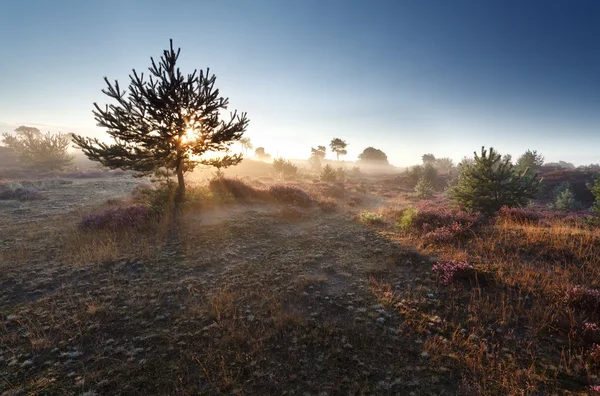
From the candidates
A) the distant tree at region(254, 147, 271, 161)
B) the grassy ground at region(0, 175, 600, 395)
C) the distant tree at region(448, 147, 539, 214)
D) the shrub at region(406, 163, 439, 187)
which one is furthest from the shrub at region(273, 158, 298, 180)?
the distant tree at region(254, 147, 271, 161)

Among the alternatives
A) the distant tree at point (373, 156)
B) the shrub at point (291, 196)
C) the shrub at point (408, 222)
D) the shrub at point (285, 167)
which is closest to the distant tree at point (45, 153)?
the shrub at point (285, 167)

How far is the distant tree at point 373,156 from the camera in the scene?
109562 millimetres

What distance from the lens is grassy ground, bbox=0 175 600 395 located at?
150 inches

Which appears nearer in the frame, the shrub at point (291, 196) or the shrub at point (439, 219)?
the shrub at point (439, 219)

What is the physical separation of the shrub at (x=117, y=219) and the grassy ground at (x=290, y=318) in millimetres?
1255

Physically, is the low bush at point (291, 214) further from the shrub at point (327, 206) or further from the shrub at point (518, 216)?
the shrub at point (518, 216)

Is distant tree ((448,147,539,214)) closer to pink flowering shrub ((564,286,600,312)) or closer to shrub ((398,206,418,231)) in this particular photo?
shrub ((398,206,418,231))

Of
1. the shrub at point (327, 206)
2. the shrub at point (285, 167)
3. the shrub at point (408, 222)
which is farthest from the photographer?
the shrub at point (285, 167)

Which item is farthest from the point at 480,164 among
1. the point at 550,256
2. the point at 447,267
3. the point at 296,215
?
the point at 296,215

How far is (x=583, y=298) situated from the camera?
5.23 m

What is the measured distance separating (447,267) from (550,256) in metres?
3.79

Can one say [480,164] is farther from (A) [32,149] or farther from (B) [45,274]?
(A) [32,149]

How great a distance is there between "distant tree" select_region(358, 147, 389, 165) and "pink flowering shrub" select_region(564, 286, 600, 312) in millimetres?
110230

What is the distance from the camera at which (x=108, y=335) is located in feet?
15.7
